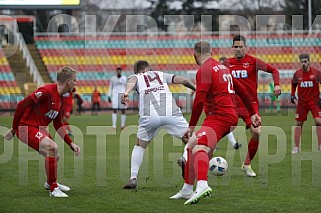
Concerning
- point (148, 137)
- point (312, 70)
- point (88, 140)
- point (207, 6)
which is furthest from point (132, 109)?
point (148, 137)

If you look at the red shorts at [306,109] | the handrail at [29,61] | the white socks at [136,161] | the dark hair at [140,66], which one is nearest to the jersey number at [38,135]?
the white socks at [136,161]

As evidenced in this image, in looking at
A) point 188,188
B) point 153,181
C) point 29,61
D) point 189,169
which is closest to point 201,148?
point 189,169

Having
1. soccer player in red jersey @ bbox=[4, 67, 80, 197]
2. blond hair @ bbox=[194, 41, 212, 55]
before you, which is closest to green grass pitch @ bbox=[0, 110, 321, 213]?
soccer player in red jersey @ bbox=[4, 67, 80, 197]

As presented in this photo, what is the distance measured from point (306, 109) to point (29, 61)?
23161 millimetres

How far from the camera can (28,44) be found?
1531 inches

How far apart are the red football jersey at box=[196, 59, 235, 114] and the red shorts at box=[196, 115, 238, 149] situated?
0.08 m

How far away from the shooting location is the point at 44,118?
8883 mm

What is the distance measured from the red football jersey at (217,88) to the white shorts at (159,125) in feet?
5.11

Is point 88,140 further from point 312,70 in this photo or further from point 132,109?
point 132,109

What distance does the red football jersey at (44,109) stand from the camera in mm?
8711

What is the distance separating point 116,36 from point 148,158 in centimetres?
2538

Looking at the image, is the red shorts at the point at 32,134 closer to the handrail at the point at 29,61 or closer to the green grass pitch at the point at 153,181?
the green grass pitch at the point at 153,181

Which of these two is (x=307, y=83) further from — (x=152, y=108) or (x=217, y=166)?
(x=152, y=108)

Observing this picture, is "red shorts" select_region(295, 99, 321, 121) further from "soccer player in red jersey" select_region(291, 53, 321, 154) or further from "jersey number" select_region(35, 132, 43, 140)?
"jersey number" select_region(35, 132, 43, 140)
